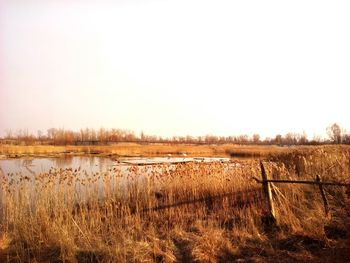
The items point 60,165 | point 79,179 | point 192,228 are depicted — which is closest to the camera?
point 192,228

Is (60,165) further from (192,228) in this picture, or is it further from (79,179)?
(192,228)

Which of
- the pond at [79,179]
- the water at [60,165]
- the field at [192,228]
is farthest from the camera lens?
the water at [60,165]

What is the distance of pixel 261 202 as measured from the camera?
943 centimetres

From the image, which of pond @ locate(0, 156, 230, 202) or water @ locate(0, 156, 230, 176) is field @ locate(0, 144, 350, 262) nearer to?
pond @ locate(0, 156, 230, 202)

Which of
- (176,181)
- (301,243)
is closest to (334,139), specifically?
(176,181)

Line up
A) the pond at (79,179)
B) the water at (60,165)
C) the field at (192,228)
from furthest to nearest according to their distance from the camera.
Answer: the water at (60,165) < the pond at (79,179) < the field at (192,228)

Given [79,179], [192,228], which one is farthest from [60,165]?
[192,228]

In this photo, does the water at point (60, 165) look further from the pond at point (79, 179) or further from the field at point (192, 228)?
the field at point (192, 228)

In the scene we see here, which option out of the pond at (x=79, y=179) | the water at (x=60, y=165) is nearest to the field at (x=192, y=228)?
the pond at (x=79, y=179)

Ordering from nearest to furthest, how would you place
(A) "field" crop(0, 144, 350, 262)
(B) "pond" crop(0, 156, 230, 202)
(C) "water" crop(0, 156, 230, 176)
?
(A) "field" crop(0, 144, 350, 262) → (B) "pond" crop(0, 156, 230, 202) → (C) "water" crop(0, 156, 230, 176)

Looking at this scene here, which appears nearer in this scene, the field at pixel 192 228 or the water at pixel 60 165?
the field at pixel 192 228

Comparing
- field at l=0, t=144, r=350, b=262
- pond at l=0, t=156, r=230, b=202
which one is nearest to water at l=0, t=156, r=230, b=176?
pond at l=0, t=156, r=230, b=202

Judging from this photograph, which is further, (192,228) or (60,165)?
(60,165)

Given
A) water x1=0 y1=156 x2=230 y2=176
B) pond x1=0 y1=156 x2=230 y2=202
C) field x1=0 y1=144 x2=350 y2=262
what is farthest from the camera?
water x1=0 y1=156 x2=230 y2=176
